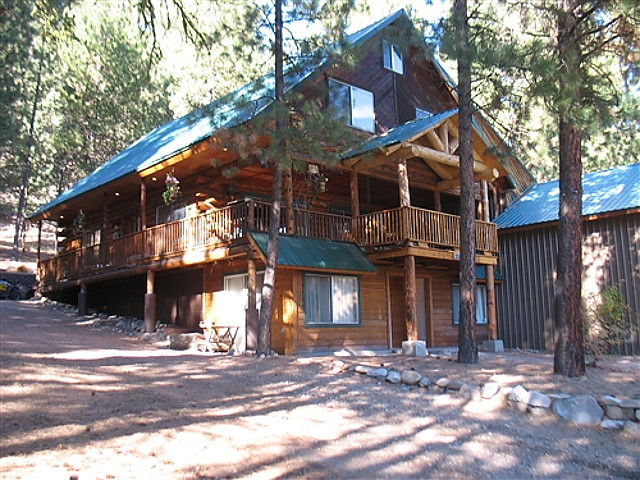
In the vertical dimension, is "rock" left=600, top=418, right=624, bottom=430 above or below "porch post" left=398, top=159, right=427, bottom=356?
below

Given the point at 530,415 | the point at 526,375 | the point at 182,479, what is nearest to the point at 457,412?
the point at 530,415

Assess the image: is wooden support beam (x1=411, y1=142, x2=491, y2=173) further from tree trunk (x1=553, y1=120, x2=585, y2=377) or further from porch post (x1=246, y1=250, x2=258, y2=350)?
porch post (x1=246, y1=250, x2=258, y2=350)

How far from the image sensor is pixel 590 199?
18719 mm

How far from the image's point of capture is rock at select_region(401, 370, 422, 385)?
10117 millimetres

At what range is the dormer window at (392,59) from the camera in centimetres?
1944

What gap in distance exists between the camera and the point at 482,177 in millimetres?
17453

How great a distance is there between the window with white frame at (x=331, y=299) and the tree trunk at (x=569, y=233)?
6.08 metres

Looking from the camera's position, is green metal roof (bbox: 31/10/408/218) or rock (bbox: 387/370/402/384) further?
green metal roof (bbox: 31/10/408/218)

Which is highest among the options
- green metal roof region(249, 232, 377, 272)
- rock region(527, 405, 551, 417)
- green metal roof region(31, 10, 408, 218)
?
green metal roof region(31, 10, 408, 218)

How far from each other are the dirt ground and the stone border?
144 mm

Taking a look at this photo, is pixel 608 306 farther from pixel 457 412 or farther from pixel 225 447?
pixel 225 447

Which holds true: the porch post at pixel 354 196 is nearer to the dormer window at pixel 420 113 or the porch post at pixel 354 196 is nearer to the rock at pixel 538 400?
the dormer window at pixel 420 113

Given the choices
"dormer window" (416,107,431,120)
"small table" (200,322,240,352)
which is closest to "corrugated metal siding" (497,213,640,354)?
"dormer window" (416,107,431,120)

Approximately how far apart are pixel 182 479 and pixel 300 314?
9.24 meters
